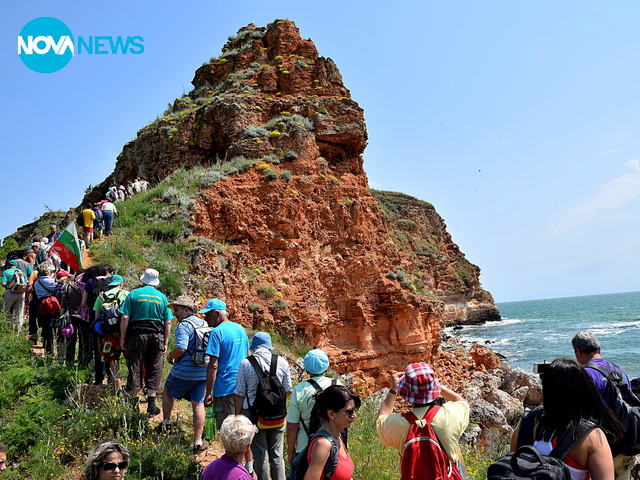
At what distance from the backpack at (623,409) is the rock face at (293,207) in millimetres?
10011

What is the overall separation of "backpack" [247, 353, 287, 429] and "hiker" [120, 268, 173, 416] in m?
2.02

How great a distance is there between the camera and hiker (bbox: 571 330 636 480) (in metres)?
3.35

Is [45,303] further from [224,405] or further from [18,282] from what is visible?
[224,405]

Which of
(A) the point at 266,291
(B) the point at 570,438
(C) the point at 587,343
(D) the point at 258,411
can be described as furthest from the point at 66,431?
(A) the point at 266,291

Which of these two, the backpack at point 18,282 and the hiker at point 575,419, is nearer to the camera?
the hiker at point 575,419

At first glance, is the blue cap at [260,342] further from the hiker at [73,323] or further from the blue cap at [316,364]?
the hiker at [73,323]

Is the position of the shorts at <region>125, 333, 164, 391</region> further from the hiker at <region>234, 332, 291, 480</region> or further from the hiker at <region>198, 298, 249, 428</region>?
the hiker at <region>234, 332, 291, 480</region>

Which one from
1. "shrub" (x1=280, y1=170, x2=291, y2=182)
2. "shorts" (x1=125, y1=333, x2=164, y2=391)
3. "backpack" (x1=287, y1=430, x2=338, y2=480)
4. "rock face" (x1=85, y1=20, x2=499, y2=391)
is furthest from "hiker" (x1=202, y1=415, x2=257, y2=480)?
"shrub" (x1=280, y1=170, x2=291, y2=182)

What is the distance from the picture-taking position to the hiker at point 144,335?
18.6ft

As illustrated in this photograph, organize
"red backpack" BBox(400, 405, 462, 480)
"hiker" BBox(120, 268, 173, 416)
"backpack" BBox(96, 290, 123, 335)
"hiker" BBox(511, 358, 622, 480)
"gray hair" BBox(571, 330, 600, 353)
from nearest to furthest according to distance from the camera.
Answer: "hiker" BBox(511, 358, 622, 480)
"red backpack" BBox(400, 405, 462, 480)
"gray hair" BBox(571, 330, 600, 353)
"hiker" BBox(120, 268, 173, 416)
"backpack" BBox(96, 290, 123, 335)

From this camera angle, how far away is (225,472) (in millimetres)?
2965

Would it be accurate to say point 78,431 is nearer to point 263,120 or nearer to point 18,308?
point 18,308

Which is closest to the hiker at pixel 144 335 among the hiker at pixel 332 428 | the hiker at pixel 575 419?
the hiker at pixel 332 428

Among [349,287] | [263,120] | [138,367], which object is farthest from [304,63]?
[138,367]
